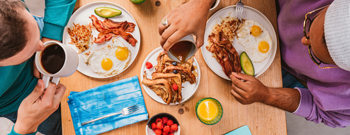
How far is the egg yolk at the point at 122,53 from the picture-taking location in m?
1.60

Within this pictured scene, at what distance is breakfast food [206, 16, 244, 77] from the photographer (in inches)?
62.3

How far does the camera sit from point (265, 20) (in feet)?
5.34

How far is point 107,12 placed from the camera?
162 cm

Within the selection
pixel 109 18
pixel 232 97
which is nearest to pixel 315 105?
pixel 232 97

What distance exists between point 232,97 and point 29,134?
1789mm

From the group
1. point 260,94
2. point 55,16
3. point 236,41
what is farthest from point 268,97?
point 55,16

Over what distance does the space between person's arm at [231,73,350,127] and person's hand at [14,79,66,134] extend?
1.46 metres

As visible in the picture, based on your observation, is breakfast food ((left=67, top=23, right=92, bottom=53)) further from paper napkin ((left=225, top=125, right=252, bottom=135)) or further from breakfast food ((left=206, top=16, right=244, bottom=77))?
paper napkin ((left=225, top=125, right=252, bottom=135))

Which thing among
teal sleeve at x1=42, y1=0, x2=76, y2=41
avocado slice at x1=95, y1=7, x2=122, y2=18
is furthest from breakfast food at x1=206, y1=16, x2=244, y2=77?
teal sleeve at x1=42, y1=0, x2=76, y2=41

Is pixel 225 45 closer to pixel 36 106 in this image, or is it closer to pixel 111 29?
pixel 111 29

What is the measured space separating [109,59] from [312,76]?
1798mm

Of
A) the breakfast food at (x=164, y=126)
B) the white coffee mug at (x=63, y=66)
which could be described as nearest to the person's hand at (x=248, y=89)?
the breakfast food at (x=164, y=126)

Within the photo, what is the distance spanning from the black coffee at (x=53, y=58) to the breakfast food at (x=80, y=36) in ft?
1.19

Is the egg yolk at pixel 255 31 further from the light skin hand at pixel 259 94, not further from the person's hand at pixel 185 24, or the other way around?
the person's hand at pixel 185 24
